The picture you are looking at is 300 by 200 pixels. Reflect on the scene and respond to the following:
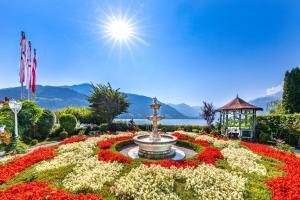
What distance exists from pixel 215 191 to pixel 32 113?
51.0 ft

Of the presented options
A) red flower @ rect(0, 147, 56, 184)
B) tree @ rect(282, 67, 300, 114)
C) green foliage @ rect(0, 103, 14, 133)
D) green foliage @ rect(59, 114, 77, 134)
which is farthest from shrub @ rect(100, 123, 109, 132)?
tree @ rect(282, 67, 300, 114)

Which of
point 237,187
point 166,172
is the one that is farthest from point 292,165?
point 166,172

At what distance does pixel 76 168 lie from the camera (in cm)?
687

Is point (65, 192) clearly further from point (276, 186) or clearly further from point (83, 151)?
point (276, 186)

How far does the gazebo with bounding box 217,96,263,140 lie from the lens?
18.3m

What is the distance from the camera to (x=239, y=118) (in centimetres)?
1881

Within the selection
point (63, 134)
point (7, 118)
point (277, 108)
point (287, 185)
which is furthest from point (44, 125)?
point (277, 108)

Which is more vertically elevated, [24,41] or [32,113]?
[24,41]

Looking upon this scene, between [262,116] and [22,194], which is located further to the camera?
[262,116]

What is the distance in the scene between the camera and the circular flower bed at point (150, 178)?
5141 millimetres

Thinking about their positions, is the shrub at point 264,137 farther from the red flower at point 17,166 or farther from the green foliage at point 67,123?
the green foliage at point 67,123

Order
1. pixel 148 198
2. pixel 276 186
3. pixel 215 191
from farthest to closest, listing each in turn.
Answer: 1. pixel 276 186
2. pixel 215 191
3. pixel 148 198

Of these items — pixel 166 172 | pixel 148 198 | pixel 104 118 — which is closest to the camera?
pixel 148 198

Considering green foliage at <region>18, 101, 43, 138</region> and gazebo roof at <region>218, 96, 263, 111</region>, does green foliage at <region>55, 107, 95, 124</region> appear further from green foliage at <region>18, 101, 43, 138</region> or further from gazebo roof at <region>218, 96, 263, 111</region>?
gazebo roof at <region>218, 96, 263, 111</region>
